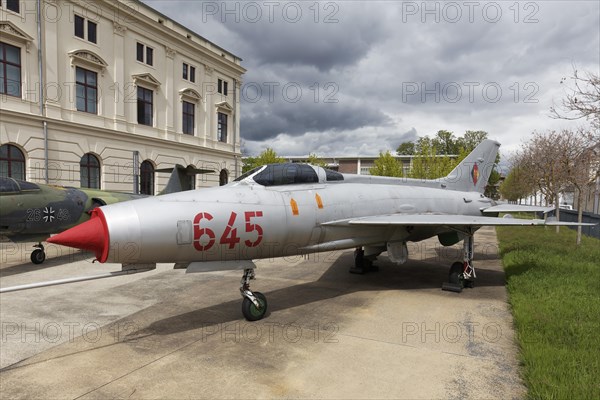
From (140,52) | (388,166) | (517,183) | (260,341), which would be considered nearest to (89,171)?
(140,52)

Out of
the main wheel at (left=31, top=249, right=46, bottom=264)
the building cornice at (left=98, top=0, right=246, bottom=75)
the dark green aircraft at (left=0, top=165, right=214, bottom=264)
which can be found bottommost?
the main wheel at (left=31, top=249, right=46, bottom=264)

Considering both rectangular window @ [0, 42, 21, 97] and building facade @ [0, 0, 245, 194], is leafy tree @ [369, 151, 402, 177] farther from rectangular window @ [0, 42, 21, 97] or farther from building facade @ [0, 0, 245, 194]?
rectangular window @ [0, 42, 21, 97]

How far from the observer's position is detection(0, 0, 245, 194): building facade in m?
19.5

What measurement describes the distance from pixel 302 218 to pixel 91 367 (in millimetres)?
3941

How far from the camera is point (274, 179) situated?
683cm

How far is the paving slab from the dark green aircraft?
1.72 meters

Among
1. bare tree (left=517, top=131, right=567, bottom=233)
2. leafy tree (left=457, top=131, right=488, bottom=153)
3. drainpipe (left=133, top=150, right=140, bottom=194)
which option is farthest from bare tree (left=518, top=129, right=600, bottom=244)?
leafy tree (left=457, top=131, right=488, bottom=153)

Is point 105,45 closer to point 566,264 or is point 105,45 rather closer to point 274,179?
point 274,179

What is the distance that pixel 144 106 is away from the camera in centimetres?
2716

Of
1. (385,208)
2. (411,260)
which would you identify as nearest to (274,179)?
(385,208)

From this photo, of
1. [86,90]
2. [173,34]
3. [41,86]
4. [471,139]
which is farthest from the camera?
[471,139]

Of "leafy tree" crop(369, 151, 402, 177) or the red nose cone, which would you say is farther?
"leafy tree" crop(369, 151, 402, 177)

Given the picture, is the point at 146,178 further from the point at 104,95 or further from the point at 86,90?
the point at 86,90

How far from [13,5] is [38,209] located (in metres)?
15.5
